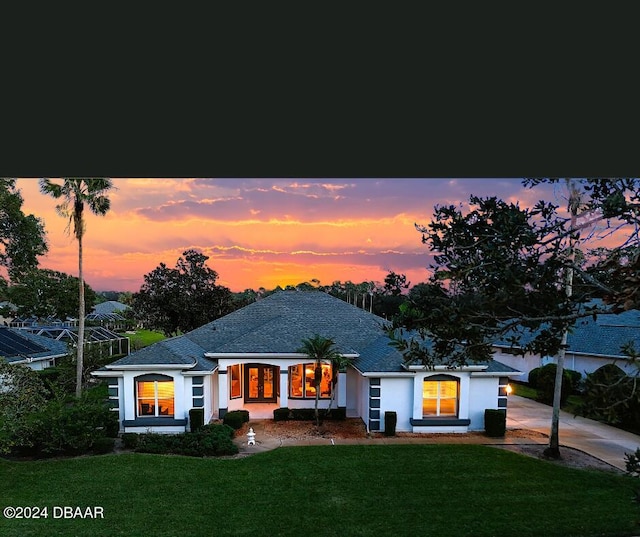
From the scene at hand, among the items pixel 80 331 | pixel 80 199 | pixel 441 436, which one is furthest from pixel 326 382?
pixel 80 199

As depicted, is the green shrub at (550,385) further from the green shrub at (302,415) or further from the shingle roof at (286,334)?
the green shrub at (302,415)

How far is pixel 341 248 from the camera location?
32.4 feet

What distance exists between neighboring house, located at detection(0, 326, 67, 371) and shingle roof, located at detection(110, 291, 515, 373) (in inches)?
211

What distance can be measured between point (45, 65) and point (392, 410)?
984 centimetres

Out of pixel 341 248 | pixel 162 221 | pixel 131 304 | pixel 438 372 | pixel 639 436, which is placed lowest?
pixel 639 436

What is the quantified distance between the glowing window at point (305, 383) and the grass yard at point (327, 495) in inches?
151

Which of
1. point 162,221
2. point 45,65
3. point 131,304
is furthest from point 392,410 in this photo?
point 131,304

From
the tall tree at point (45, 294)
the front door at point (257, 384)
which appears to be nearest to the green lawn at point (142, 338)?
the tall tree at point (45, 294)

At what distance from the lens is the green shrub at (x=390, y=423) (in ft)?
32.3

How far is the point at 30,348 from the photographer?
1364cm

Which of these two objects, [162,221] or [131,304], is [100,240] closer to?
[162,221]

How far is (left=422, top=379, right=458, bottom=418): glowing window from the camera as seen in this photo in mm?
10328

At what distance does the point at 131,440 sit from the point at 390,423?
6.32m

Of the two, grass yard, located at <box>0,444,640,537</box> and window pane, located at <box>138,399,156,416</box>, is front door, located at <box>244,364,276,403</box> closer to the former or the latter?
window pane, located at <box>138,399,156,416</box>
